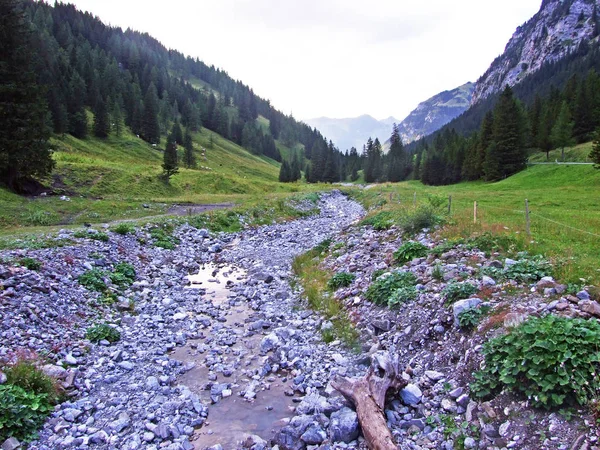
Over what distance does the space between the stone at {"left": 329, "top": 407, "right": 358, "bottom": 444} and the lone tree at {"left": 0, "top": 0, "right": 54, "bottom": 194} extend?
35.4 metres

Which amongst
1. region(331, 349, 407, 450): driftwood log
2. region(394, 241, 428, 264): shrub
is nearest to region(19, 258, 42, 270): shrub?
region(331, 349, 407, 450): driftwood log

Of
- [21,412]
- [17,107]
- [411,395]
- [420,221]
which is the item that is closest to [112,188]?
[17,107]

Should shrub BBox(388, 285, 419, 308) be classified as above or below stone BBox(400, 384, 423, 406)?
above

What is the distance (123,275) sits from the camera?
16.5m

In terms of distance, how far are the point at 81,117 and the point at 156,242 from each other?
91142 mm

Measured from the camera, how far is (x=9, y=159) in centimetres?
2983

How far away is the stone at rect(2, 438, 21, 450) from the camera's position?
6.66m

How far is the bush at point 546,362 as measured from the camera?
5.80 metres

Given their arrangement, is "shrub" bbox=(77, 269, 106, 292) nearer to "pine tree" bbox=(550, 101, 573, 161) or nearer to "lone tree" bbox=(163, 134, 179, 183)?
"lone tree" bbox=(163, 134, 179, 183)

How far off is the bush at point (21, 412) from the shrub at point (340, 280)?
10281 mm

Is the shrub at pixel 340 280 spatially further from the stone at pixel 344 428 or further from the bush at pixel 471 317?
the stone at pixel 344 428

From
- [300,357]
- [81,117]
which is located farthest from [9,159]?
[81,117]

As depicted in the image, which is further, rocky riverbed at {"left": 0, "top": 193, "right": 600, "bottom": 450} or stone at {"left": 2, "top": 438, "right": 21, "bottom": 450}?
rocky riverbed at {"left": 0, "top": 193, "right": 600, "bottom": 450}

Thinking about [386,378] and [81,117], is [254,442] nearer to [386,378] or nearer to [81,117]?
[386,378]
